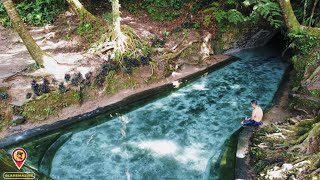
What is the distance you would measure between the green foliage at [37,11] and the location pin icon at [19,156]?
9189mm

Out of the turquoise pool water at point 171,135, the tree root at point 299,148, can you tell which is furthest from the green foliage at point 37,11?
the tree root at point 299,148

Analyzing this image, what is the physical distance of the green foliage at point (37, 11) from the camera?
16.5 m

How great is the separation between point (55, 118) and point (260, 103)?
7.57 m

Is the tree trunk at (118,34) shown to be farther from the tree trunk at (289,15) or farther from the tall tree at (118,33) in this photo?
the tree trunk at (289,15)

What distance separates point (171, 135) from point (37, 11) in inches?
434

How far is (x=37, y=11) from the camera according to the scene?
55.6 ft

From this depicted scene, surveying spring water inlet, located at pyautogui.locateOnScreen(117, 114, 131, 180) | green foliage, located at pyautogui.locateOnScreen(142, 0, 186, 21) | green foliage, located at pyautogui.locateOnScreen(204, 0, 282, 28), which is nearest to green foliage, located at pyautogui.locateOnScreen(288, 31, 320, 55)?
green foliage, located at pyautogui.locateOnScreen(204, 0, 282, 28)

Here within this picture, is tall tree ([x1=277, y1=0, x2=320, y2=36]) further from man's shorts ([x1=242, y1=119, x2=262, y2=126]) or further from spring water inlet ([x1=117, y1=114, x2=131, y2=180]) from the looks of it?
spring water inlet ([x1=117, y1=114, x2=131, y2=180])

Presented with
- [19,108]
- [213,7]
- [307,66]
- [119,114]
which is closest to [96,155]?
[119,114]

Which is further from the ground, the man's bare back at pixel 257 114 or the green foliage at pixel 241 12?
the green foliage at pixel 241 12

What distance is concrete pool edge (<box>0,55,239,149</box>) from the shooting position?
10.0 meters

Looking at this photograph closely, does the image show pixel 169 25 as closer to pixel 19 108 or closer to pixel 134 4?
pixel 134 4

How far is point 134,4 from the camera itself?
61.6 ft

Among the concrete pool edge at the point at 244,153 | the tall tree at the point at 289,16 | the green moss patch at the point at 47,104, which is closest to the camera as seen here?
the concrete pool edge at the point at 244,153
